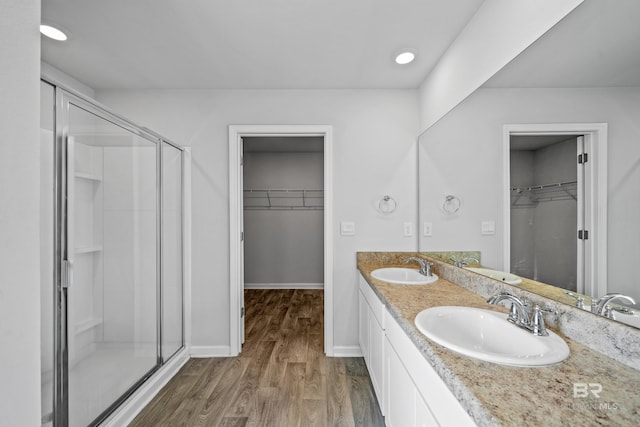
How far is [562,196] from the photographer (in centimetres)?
107

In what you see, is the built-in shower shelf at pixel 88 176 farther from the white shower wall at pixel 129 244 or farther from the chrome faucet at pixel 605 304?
the chrome faucet at pixel 605 304

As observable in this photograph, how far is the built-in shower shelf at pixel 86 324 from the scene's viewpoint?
4.85 ft

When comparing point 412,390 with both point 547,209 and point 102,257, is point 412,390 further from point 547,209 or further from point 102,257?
point 102,257

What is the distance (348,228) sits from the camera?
100 inches

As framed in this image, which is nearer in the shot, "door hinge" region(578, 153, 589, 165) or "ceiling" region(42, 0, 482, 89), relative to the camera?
"door hinge" region(578, 153, 589, 165)

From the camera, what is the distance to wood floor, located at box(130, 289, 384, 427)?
1.75 meters

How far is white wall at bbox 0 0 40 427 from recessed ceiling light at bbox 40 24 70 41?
1375mm

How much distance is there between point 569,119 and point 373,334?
5.08ft

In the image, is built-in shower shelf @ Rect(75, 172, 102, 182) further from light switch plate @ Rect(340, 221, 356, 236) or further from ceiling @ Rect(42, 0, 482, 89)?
light switch plate @ Rect(340, 221, 356, 236)

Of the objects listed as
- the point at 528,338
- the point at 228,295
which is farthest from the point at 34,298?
the point at 228,295

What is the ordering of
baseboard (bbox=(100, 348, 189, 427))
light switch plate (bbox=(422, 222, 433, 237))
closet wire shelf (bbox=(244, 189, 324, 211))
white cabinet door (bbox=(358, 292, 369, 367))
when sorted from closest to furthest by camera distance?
baseboard (bbox=(100, 348, 189, 427))
white cabinet door (bbox=(358, 292, 369, 367))
light switch plate (bbox=(422, 222, 433, 237))
closet wire shelf (bbox=(244, 189, 324, 211))

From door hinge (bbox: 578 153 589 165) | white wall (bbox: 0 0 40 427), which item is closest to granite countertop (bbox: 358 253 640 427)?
door hinge (bbox: 578 153 589 165)

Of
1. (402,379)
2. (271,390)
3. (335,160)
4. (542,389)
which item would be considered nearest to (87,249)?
(271,390)

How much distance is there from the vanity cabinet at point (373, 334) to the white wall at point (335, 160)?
0.84 feet
